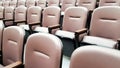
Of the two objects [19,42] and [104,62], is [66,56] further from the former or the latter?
[104,62]

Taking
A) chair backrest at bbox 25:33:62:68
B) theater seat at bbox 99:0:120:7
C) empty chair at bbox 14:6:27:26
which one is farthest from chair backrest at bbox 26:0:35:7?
chair backrest at bbox 25:33:62:68

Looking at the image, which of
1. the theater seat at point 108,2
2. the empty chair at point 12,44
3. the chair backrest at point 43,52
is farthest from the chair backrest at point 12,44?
the theater seat at point 108,2

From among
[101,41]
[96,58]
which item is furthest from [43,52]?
[101,41]

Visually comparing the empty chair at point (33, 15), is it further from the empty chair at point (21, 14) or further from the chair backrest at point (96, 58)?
the chair backrest at point (96, 58)

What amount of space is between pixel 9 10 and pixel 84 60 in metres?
2.13

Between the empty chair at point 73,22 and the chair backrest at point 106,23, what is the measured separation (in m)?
0.11

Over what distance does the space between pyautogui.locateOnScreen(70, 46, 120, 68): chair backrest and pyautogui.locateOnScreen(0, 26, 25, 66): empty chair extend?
0.43 meters

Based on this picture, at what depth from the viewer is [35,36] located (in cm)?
82

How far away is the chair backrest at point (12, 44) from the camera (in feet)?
3.09

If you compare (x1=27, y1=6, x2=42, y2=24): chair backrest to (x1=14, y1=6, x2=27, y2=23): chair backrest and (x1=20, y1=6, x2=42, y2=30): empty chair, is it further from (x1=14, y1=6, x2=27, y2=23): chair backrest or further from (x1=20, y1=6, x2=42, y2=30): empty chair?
(x1=14, y1=6, x2=27, y2=23): chair backrest

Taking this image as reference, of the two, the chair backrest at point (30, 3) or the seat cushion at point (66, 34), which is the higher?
the chair backrest at point (30, 3)

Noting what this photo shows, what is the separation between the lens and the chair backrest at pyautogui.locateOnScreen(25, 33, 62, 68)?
2.29ft

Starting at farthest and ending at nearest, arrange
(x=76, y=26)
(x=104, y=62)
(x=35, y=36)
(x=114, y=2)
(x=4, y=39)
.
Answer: (x=114, y=2), (x=76, y=26), (x=4, y=39), (x=35, y=36), (x=104, y=62)

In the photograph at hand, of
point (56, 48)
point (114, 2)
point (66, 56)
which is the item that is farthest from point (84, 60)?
point (114, 2)
